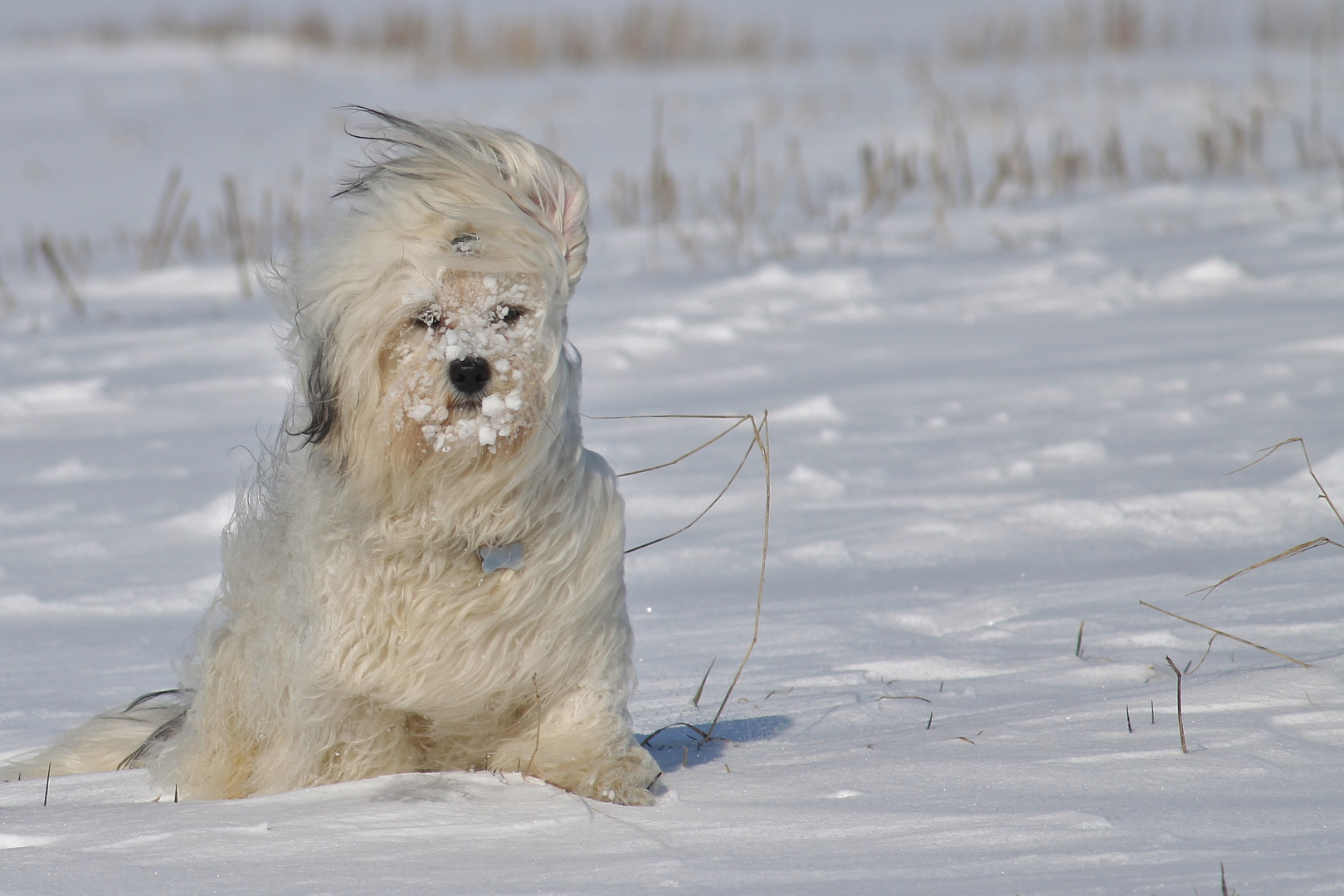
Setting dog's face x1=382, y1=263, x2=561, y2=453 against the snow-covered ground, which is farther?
dog's face x1=382, y1=263, x2=561, y2=453

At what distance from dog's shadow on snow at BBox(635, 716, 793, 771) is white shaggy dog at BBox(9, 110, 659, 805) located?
1.12 feet

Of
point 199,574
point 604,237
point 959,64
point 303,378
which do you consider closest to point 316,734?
point 303,378

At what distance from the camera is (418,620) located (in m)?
2.56

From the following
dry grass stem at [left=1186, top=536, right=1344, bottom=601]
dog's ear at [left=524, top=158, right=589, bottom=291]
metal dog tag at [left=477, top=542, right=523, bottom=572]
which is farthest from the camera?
dry grass stem at [left=1186, top=536, right=1344, bottom=601]

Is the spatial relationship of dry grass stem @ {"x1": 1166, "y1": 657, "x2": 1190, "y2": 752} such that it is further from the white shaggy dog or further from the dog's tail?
the dog's tail

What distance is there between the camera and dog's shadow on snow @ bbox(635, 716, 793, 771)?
3.03 meters

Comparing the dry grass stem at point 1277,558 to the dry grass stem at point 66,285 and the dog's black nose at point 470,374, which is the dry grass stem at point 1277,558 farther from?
the dry grass stem at point 66,285

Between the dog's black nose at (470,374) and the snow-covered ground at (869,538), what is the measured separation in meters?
0.74

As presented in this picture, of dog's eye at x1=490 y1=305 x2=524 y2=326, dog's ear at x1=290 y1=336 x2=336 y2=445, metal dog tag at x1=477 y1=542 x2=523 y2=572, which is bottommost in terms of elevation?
metal dog tag at x1=477 y1=542 x2=523 y2=572

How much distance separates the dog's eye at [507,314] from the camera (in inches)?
99.4

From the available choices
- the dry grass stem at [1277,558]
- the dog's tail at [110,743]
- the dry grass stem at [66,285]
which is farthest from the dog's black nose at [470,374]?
the dry grass stem at [66,285]

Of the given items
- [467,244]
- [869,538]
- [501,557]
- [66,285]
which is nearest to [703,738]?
[501,557]

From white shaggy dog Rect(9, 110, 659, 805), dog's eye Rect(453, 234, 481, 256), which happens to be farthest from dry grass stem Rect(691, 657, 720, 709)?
dog's eye Rect(453, 234, 481, 256)

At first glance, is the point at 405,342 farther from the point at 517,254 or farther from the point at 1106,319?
the point at 1106,319
